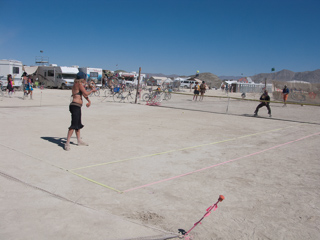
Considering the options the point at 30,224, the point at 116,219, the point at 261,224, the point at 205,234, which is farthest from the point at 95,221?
the point at 261,224

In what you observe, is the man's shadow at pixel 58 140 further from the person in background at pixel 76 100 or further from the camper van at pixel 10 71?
the camper van at pixel 10 71

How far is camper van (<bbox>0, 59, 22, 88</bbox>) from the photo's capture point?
1054 inches

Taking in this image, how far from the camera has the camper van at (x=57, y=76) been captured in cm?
3503

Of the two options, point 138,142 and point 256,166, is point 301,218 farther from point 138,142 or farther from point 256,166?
point 138,142

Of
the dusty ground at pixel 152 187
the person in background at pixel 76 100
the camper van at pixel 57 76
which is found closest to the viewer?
the dusty ground at pixel 152 187

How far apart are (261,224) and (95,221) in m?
2.17

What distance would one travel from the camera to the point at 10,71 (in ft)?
89.3

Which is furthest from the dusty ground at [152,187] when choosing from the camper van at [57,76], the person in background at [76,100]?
the camper van at [57,76]

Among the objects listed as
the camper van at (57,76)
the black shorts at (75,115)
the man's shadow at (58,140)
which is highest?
the camper van at (57,76)

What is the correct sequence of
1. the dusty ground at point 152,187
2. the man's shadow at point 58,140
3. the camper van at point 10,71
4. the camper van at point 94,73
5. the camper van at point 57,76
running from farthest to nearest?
the camper van at point 94,73, the camper van at point 57,76, the camper van at point 10,71, the man's shadow at point 58,140, the dusty ground at point 152,187

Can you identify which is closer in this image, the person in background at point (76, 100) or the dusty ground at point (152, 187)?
the dusty ground at point (152, 187)

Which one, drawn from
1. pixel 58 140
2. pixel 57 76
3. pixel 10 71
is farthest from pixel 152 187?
pixel 57 76

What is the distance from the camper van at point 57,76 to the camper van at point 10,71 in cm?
705

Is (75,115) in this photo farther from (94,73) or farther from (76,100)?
(94,73)
